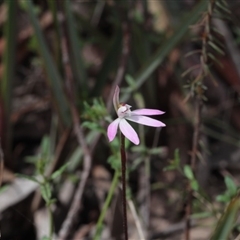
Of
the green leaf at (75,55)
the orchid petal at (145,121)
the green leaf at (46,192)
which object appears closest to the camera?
the orchid petal at (145,121)

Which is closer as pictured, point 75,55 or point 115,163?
point 115,163

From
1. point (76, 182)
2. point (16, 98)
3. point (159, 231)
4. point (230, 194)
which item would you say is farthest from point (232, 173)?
point (16, 98)

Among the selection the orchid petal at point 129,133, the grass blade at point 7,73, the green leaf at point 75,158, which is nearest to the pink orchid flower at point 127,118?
the orchid petal at point 129,133

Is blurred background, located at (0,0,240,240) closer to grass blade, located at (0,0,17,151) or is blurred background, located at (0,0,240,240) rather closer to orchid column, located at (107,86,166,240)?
grass blade, located at (0,0,17,151)

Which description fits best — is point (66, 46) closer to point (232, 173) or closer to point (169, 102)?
point (169, 102)

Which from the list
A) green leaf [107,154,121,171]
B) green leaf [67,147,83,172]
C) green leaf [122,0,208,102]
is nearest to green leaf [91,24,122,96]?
green leaf [122,0,208,102]

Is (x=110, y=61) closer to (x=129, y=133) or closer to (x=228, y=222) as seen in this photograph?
(x=129, y=133)

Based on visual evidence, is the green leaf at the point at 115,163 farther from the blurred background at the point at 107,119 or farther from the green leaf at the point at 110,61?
the green leaf at the point at 110,61

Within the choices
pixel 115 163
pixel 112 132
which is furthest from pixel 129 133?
pixel 115 163
